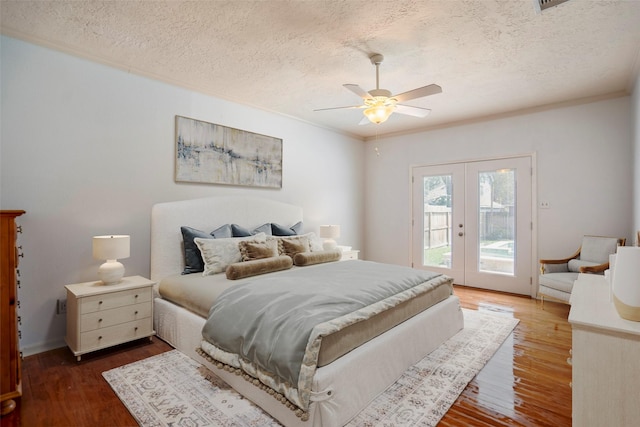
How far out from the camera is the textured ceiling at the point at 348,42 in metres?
2.31

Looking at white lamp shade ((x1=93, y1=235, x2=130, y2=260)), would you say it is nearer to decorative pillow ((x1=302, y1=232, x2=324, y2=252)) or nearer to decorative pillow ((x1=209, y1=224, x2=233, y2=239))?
decorative pillow ((x1=209, y1=224, x2=233, y2=239))

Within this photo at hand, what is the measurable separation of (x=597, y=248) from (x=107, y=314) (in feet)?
17.4

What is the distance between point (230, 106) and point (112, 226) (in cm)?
201

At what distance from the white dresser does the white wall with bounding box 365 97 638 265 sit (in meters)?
3.43

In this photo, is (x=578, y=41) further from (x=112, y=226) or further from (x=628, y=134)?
(x=112, y=226)

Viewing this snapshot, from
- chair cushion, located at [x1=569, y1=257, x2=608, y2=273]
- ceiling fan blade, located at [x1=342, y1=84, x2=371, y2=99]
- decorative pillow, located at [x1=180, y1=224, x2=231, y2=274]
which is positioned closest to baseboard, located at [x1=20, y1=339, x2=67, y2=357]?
decorative pillow, located at [x1=180, y1=224, x2=231, y2=274]

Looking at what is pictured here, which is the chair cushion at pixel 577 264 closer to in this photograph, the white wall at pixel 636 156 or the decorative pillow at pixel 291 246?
the white wall at pixel 636 156

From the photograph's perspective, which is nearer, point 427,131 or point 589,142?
point 589,142

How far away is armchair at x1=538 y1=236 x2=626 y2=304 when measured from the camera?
362 cm

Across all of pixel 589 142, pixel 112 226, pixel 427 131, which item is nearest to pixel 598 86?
pixel 589 142

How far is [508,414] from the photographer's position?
195 cm

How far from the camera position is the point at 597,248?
153 inches

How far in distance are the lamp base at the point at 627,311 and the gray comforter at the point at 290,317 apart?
122cm

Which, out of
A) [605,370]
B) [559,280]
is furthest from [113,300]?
[559,280]
